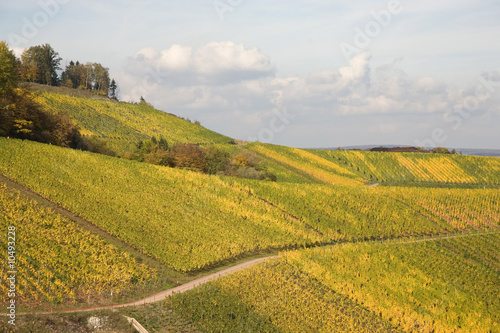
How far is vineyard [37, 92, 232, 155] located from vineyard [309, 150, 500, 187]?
4334 cm

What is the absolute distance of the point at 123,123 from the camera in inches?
5226

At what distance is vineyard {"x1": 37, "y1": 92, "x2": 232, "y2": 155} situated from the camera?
118 metres

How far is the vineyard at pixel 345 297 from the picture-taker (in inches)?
1543

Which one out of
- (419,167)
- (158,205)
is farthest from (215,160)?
(419,167)

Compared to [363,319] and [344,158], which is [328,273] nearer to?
[363,319]

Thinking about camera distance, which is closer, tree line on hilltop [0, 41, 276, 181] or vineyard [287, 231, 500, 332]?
vineyard [287, 231, 500, 332]

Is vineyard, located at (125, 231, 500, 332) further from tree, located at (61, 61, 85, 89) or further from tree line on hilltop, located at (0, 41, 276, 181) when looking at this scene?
tree, located at (61, 61, 85, 89)

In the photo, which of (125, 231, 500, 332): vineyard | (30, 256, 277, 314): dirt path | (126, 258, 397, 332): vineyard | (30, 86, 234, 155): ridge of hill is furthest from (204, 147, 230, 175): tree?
(126, 258, 397, 332): vineyard

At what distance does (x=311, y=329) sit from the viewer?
3878cm

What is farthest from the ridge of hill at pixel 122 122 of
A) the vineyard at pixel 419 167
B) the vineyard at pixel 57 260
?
the vineyard at pixel 57 260

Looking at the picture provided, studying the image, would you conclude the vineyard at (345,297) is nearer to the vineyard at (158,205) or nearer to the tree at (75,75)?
the vineyard at (158,205)

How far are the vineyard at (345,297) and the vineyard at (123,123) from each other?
2672 inches

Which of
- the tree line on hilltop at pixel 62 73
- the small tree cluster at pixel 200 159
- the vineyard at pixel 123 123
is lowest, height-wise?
the small tree cluster at pixel 200 159

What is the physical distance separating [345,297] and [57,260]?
28.4 metres
